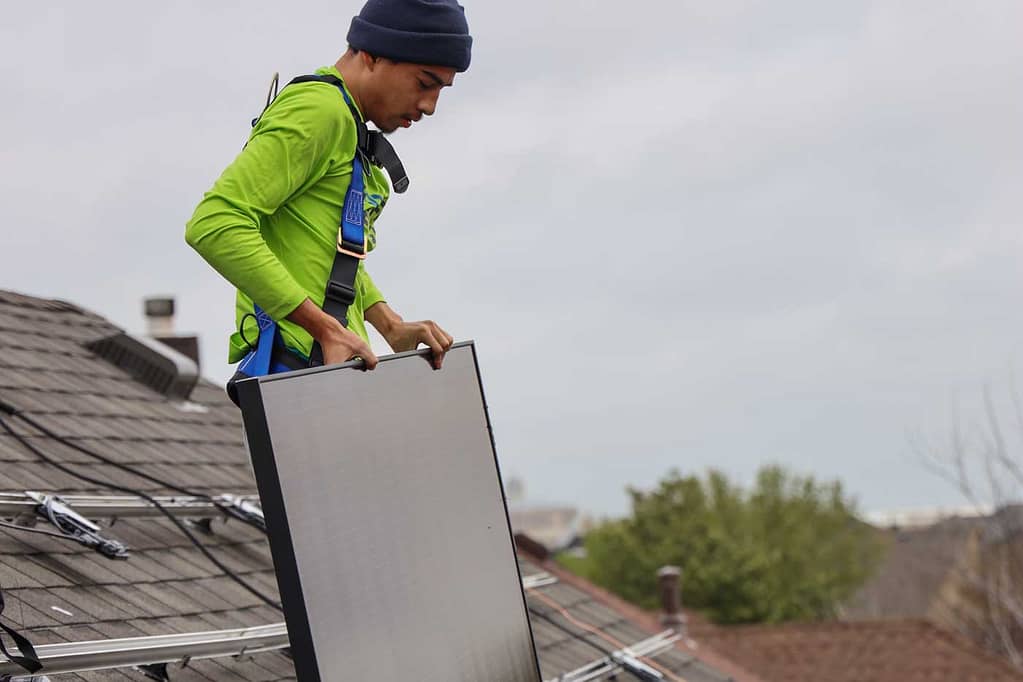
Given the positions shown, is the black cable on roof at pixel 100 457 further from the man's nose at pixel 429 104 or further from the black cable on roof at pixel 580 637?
the man's nose at pixel 429 104

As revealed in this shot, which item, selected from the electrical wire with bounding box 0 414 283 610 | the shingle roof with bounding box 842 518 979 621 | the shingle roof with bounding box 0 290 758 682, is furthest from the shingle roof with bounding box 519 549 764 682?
the shingle roof with bounding box 842 518 979 621

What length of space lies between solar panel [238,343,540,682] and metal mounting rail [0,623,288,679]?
97cm

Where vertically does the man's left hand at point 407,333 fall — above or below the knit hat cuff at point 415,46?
below

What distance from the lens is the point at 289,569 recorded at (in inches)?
114

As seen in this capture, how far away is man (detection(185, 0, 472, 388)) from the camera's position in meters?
3.14

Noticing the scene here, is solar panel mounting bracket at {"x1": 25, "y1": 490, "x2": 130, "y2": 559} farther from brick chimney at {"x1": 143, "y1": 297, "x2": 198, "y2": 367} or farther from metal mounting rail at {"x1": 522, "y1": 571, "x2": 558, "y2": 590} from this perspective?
brick chimney at {"x1": 143, "y1": 297, "x2": 198, "y2": 367}

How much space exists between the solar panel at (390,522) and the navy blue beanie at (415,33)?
0.64 m

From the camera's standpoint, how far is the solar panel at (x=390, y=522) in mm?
2918

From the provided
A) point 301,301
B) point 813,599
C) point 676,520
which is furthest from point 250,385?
point 813,599

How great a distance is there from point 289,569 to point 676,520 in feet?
153

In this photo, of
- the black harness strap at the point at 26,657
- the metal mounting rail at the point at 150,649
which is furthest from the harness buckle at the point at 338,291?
the metal mounting rail at the point at 150,649

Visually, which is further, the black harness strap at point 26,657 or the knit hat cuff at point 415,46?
the black harness strap at point 26,657

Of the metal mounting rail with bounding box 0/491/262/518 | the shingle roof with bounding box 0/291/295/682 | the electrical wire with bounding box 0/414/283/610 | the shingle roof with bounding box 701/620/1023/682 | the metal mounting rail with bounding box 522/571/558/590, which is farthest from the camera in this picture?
the shingle roof with bounding box 701/620/1023/682

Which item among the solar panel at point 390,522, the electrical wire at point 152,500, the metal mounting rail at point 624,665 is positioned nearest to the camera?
the solar panel at point 390,522
